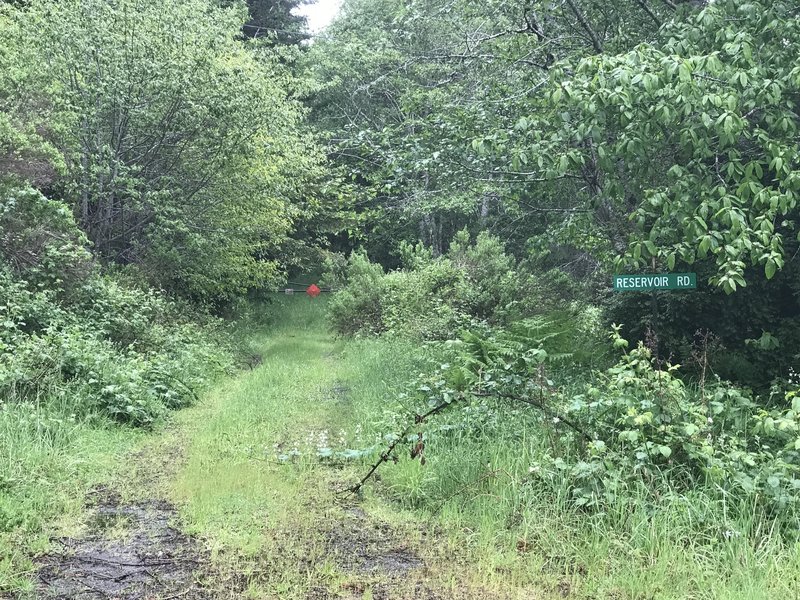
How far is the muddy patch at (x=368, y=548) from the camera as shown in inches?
149

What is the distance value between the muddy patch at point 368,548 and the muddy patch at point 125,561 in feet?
2.74

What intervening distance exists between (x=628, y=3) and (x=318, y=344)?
10.8 meters

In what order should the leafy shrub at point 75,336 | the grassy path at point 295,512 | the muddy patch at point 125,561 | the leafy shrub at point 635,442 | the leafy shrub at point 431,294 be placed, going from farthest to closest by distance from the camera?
the leafy shrub at point 431,294, the leafy shrub at point 75,336, the leafy shrub at point 635,442, the grassy path at point 295,512, the muddy patch at point 125,561

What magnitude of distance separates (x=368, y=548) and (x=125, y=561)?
4.77ft

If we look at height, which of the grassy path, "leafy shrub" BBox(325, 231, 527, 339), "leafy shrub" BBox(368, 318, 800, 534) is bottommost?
the grassy path

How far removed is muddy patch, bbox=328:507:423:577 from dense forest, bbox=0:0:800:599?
296mm

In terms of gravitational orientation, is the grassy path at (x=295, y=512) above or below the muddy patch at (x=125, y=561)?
above

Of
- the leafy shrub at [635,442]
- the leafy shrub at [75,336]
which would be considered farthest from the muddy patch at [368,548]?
the leafy shrub at [75,336]

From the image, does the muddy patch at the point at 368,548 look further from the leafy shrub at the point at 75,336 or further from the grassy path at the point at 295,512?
the leafy shrub at the point at 75,336

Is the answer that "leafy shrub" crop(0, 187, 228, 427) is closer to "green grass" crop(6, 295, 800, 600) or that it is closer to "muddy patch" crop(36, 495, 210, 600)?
"green grass" crop(6, 295, 800, 600)

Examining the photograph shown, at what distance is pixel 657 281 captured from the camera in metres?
5.61

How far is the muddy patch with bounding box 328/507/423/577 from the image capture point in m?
3.79

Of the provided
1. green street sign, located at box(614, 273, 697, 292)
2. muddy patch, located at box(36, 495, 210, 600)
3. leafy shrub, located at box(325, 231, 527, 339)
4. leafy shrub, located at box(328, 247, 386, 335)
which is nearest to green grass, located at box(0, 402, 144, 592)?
muddy patch, located at box(36, 495, 210, 600)

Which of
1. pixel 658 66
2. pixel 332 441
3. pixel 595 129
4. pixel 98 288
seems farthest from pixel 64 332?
pixel 658 66
